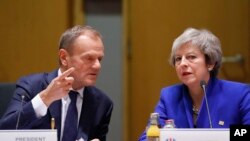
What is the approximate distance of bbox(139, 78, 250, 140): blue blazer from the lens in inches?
104

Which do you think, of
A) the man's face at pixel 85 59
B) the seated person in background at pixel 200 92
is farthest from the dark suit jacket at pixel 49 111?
the seated person in background at pixel 200 92

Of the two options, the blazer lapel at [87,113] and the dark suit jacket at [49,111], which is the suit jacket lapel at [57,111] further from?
the blazer lapel at [87,113]

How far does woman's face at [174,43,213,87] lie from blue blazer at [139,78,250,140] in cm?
8

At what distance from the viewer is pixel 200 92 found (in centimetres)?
280

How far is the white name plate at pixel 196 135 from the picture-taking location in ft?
6.60

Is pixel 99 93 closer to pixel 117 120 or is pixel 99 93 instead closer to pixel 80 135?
pixel 80 135

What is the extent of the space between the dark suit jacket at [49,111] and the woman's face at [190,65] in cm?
44

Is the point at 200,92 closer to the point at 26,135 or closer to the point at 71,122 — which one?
the point at 71,122

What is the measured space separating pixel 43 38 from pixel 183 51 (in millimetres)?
1630

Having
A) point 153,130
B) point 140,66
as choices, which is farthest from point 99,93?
point 140,66

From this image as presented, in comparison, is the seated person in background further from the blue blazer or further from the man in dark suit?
the man in dark suit

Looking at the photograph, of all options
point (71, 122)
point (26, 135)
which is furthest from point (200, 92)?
point (26, 135)

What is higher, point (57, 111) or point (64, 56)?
point (64, 56)

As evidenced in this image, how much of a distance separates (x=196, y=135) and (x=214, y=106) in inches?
26.9
